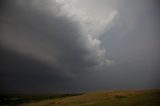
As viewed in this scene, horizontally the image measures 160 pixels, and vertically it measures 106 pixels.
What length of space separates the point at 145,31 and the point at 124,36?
1.38 meters

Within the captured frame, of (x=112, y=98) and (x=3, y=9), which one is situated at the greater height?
(x=3, y=9)

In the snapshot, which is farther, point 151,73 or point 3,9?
point 151,73

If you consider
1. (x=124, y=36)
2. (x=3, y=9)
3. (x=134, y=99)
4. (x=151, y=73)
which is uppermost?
(x=3, y=9)

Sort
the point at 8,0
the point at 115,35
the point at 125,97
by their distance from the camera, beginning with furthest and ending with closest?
1. the point at 115,35
2. the point at 125,97
3. the point at 8,0

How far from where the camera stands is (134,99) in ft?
43.4

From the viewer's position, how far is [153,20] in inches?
572

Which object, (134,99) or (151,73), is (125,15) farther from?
(134,99)

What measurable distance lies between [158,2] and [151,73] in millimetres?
4343

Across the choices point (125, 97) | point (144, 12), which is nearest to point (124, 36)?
point (144, 12)

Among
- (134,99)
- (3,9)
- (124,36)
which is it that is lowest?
(134,99)

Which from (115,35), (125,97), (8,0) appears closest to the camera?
(8,0)

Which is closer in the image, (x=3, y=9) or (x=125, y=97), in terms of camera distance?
(x=3, y=9)

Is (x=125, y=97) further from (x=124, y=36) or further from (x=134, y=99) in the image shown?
(x=124, y=36)

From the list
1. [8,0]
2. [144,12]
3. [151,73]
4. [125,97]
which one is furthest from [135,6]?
[8,0]
